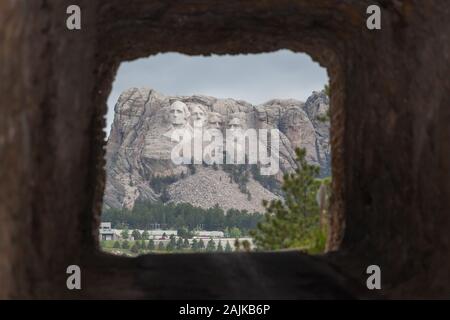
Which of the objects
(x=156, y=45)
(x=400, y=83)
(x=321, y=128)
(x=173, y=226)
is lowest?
(x=173, y=226)

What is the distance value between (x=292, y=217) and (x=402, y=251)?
19.3 meters

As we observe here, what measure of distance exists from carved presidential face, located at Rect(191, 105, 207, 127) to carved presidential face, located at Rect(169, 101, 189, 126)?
185 centimetres

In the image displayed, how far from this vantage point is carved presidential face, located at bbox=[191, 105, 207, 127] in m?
135

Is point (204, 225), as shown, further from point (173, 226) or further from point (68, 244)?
point (68, 244)

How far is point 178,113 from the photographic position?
136 m

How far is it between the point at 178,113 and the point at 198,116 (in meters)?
4.68

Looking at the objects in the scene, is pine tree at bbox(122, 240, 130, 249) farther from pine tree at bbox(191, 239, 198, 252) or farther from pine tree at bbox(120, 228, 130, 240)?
pine tree at bbox(191, 239, 198, 252)

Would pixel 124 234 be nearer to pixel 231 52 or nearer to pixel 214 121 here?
pixel 214 121

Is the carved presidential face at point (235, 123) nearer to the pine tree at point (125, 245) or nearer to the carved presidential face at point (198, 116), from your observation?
→ the carved presidential face at point (198, 116)

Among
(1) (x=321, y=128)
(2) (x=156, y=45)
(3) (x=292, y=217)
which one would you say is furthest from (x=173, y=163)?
(2) (x=156, y=45)

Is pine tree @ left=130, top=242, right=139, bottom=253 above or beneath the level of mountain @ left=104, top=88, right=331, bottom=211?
beneath

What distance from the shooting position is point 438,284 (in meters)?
5.98

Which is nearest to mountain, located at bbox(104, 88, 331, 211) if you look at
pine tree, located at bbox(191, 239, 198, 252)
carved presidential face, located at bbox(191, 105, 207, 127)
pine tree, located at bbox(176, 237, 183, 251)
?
carved presidential face, located at bbox(191, 105, 207, 127)

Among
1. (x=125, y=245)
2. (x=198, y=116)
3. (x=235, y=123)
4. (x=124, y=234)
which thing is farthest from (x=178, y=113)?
(x=125, y=245)
